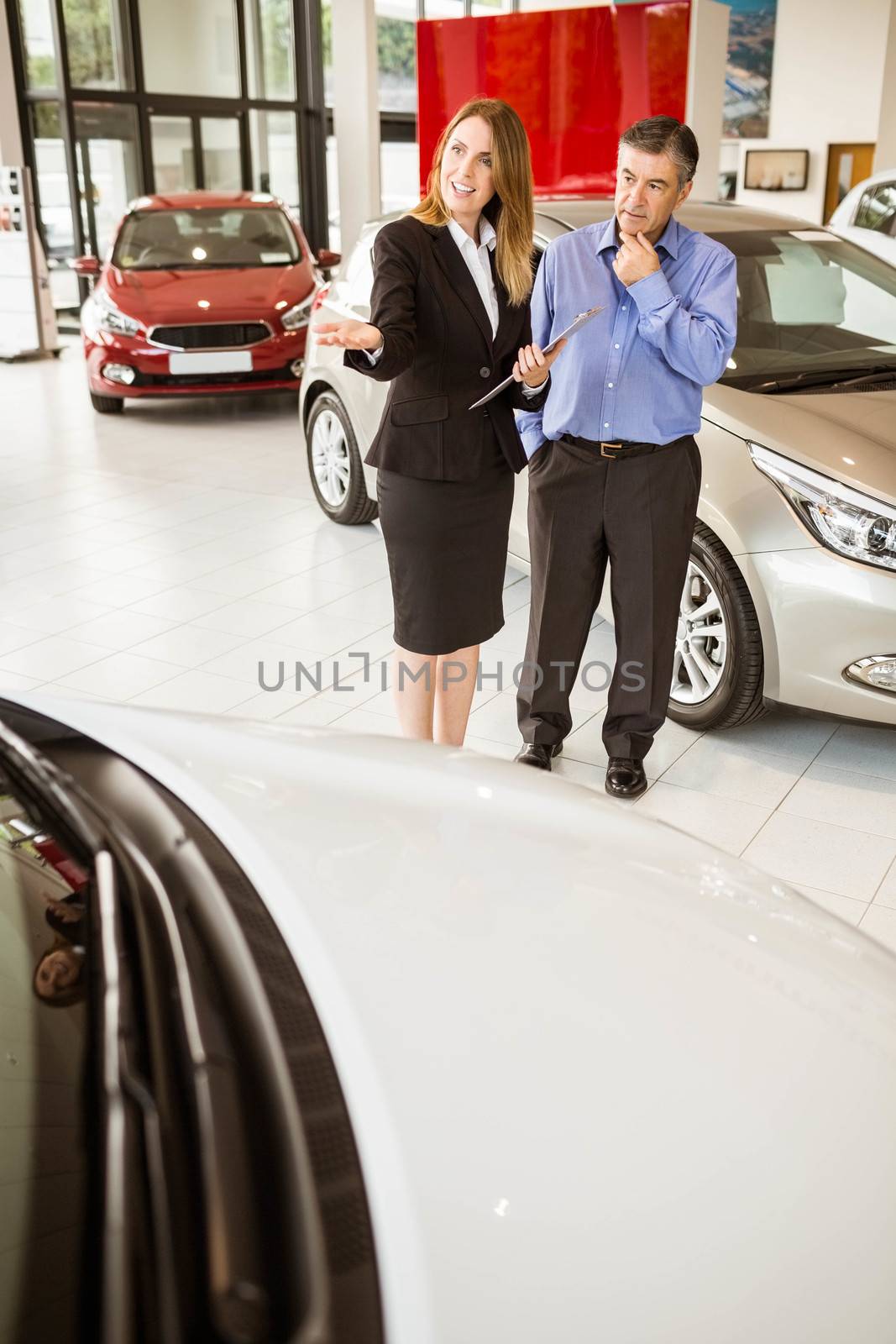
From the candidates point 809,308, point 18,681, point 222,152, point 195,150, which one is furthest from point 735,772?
point 222,152

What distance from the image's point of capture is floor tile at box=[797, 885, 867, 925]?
275cm

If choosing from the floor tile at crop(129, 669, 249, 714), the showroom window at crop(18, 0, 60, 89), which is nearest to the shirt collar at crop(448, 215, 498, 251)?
the floor tile at crop(129, 669, 249, 714)

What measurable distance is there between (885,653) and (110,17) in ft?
43.4

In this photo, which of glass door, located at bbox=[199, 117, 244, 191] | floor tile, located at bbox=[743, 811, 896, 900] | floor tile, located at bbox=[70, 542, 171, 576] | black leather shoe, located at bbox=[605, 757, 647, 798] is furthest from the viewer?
glass door, located at bbox=[199, 117, 244, 191]

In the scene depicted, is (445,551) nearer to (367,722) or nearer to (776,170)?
(367,722)

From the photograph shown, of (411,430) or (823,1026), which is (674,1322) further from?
(411,430)

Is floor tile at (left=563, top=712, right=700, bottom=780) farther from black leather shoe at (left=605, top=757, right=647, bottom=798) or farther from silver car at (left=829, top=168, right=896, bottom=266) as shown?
silver car at (left=829, top=168, right=896, bottom=266)

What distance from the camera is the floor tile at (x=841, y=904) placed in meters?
2.75

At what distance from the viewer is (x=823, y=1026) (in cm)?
126

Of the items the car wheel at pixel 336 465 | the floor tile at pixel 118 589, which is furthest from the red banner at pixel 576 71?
the floor tile at pixel 118 589

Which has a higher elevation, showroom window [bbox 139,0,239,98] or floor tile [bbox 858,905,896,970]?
showroom window [bbox 139,0,239,98]

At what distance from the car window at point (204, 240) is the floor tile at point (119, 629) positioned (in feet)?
15.3

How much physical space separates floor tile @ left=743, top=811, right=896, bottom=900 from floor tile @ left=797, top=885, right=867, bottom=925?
2cm

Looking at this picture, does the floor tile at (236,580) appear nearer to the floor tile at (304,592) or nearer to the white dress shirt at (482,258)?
the floor tile at (304,592)
